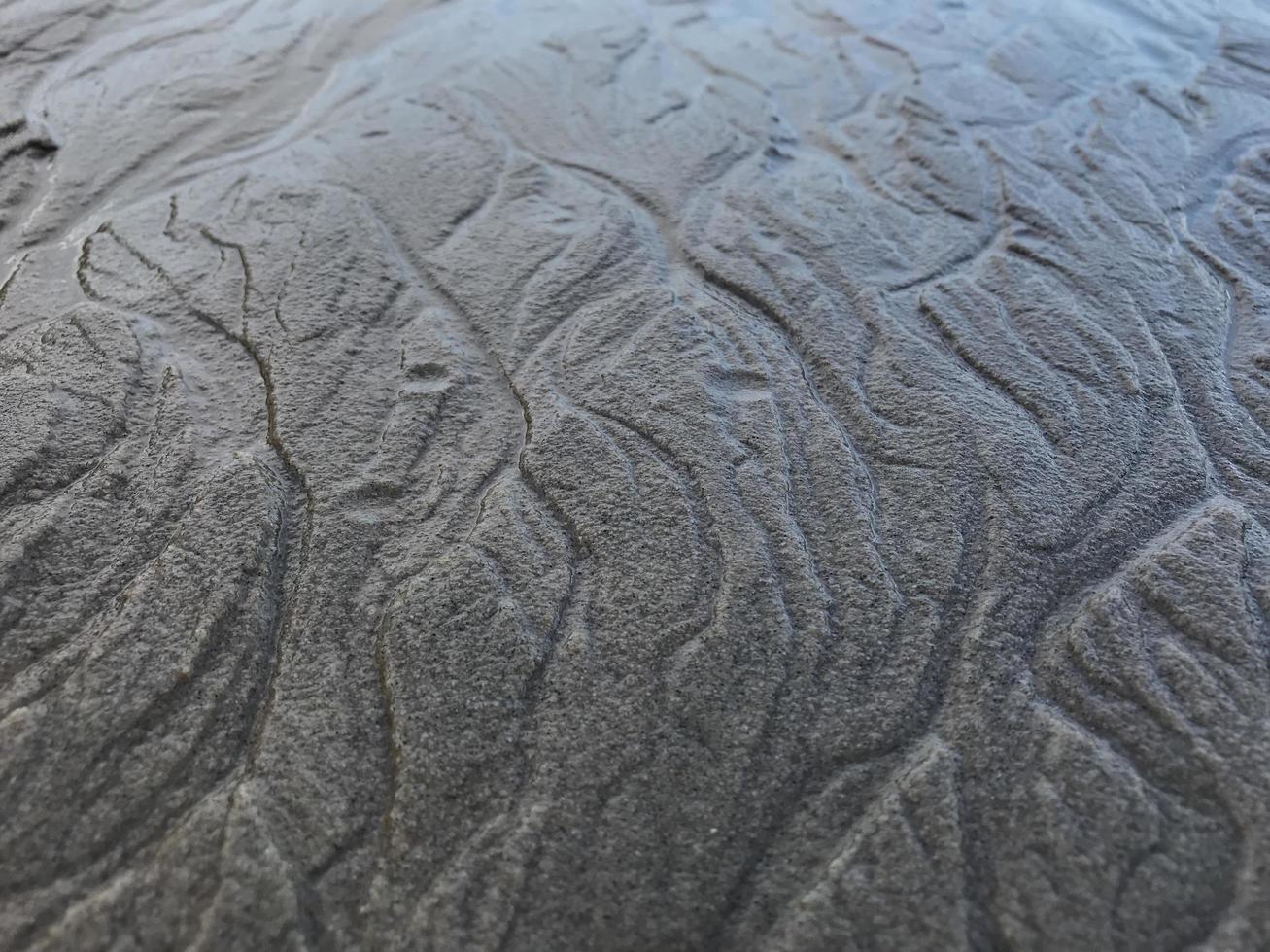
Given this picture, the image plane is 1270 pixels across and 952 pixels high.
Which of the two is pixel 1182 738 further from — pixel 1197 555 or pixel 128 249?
→ pixel 128 249

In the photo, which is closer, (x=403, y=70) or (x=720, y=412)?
(x=720, y=412)

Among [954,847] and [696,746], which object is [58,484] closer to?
[696,746]

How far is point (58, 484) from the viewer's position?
1.21 metres

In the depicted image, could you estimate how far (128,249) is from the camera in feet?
5.51

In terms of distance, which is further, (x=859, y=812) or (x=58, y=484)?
(x=58, y=484)

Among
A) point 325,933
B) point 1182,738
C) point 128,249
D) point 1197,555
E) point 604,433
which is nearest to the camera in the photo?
point 325,933

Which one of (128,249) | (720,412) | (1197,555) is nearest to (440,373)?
(720,412)

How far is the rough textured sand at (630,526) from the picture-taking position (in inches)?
33.9

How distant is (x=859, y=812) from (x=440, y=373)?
881mm

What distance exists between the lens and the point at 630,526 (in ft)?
3.90

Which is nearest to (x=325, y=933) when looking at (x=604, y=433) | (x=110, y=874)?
(x=110, y=874)

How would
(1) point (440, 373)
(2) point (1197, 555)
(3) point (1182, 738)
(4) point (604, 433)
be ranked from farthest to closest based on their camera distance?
(1) point (440, 373) → (4) point (604, 433) → (2) point (1197, 555) → (3) point (1182, 738)

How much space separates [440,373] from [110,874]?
2.62 feet

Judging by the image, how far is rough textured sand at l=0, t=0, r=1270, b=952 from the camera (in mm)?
862
